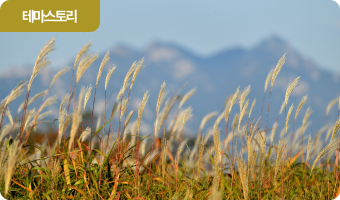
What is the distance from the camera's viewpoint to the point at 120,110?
257cm

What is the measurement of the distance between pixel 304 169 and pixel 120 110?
9.22 ft

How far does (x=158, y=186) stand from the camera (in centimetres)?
268

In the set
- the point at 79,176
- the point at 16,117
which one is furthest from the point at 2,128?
the point at 79,176

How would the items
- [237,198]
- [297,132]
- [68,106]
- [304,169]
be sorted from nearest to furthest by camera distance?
[237,198]
[68,106]
[304,169]
[297,132]

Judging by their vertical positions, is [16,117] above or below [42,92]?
below

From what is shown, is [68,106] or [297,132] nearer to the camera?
[68,106]

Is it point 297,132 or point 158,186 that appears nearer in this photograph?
point 158,186

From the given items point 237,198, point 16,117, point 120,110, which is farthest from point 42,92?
point 237,198

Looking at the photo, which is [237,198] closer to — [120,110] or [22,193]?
[120,110]

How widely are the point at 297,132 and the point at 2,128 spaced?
13.4 ft

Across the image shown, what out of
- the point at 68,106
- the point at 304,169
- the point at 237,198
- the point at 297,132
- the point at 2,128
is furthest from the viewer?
the point at 297,132

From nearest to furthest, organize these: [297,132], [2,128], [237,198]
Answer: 1. [237,198]
2. [2,128]
3. [297,132]

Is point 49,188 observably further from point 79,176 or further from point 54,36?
point 54,36

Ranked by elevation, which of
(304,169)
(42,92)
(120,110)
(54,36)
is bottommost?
(304,169)
